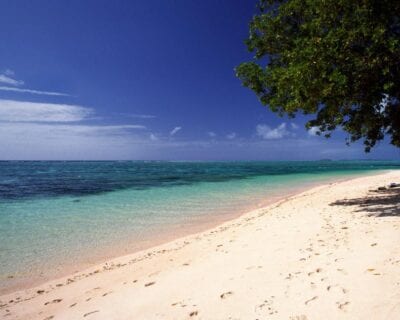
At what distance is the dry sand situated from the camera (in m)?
4.21

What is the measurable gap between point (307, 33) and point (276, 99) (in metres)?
2.86

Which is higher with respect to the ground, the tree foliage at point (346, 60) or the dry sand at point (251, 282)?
the tree foliage at point (346, 60)

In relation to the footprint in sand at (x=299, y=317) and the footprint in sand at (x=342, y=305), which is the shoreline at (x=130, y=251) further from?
the footprint in sand at (x=342, y=305)

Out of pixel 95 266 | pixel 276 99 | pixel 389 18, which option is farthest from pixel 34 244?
pixel 389 18

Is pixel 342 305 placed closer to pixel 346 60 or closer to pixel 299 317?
pixel 299 317

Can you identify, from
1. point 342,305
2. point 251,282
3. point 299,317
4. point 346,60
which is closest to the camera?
point 299,317

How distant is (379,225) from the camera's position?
27.0 feet

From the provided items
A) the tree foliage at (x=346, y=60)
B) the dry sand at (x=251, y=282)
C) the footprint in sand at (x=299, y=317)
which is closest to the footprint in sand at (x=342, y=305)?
the dry sand at (x=251, y=282)

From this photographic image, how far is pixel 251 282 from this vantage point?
17.0 ft

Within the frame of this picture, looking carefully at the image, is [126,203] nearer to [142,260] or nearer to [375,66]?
[142,260]

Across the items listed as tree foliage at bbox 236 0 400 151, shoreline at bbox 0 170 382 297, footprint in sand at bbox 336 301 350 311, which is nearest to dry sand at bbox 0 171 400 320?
footprint in sand at bbox 336 301 350 311

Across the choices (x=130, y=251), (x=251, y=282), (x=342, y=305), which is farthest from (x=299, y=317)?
(x=130, y=251)

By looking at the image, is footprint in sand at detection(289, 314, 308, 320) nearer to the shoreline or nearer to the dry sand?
the dry sand

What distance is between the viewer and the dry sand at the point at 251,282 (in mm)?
4211
